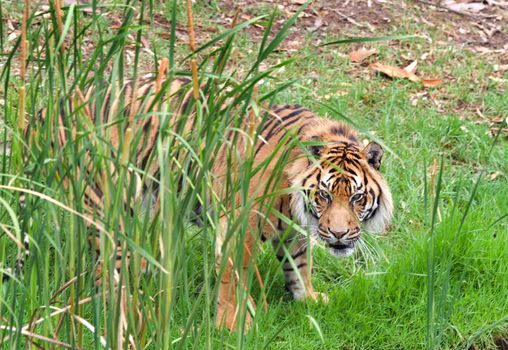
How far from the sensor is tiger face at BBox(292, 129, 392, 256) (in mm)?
4148

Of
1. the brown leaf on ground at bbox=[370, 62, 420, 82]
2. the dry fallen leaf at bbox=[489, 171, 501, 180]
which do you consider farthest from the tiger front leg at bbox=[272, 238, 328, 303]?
the brown leaf on ground at bbox=[370, 62, 420, 82]

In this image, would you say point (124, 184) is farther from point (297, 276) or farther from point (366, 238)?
point (366, 238)

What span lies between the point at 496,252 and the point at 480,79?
2.52m

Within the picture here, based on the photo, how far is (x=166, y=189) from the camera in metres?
2.24

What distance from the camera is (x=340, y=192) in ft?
13.8

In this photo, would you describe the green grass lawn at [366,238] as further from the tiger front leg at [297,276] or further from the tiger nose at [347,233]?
the tiger nose at [347,233]

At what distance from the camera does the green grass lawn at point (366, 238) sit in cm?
252

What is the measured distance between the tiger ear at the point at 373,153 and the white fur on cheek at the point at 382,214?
0.11 metres

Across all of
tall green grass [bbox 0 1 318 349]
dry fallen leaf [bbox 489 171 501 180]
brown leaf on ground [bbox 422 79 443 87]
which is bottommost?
dry fallen leaf [bbox 489 171 501 180]

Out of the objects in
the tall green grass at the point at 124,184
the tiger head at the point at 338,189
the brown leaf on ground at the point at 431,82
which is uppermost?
the tall green grass at the point at 124,184

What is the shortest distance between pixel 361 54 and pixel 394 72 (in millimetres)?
326

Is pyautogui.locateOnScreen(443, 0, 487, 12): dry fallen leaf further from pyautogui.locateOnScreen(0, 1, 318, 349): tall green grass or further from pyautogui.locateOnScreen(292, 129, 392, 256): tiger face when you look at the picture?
pyautogui.locateOnScreen(0, 1, 318, 349): tall green grass

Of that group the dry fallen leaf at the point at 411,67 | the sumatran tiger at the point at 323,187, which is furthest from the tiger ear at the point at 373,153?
the dry fallen leaf at the point at 411,67

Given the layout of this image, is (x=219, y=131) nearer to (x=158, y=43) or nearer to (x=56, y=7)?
(x=56, y=7)
